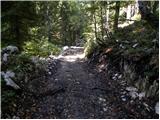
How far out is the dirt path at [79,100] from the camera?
7422 millimetres

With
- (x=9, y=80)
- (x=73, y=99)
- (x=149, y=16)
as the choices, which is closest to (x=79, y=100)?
(x=73, y=99)

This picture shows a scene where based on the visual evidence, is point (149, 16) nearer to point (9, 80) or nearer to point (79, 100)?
point (79, 100)

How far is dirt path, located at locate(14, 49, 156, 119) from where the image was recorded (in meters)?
7.42

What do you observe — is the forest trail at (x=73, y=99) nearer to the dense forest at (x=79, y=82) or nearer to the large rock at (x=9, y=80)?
the dense forest at (x=79, y=82)

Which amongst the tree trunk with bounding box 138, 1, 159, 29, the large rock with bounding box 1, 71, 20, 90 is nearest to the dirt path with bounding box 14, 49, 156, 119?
the large rock with bounding box 1, 71, 20, 90

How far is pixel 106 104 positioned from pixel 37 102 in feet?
Answer: 7.31

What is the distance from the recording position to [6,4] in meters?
13.5

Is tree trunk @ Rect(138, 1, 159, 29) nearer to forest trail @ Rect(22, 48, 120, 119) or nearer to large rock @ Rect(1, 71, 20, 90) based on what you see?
forest trail @ Rect(22, 48, 120, 119)

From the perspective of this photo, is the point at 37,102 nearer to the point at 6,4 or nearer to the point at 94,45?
the point at 6,4

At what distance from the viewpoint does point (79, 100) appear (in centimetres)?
828

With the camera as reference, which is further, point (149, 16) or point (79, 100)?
point (149, 16)

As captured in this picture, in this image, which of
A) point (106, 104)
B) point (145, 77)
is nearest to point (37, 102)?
point (106, 104)

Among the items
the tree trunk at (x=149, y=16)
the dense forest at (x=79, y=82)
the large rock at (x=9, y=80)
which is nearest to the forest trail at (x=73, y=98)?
the dense forest at (x=79, y=82)

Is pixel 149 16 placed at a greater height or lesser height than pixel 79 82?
greater
